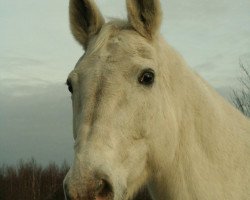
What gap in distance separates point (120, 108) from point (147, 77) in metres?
0.46

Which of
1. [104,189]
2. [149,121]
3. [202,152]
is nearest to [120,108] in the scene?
[149,121]

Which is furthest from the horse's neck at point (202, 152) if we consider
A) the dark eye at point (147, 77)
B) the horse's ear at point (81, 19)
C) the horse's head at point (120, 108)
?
the horse's ear at point (81, 19)

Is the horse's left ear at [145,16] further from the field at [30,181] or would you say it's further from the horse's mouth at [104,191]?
the field at [30,181]

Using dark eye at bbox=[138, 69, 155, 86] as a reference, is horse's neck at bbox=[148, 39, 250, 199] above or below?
below

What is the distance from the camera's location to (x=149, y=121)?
429 centimetres

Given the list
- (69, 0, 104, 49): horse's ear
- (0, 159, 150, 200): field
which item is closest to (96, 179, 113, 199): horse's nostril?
(69, 0, 104, 49): horse's ear

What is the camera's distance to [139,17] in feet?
15.8

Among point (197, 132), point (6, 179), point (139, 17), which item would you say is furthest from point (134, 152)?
point (6, 179)

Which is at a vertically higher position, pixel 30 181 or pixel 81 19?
pixel 81 19

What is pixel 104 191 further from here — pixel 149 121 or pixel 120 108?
pixel 149 121

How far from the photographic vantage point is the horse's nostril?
3.52 meters

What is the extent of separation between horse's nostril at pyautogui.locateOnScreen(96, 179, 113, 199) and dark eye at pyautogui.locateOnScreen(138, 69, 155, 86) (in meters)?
1.12

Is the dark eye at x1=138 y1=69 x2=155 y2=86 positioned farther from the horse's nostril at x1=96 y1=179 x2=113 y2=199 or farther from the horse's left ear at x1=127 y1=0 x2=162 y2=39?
the horse's nostril at x1=96 y1=179 x2=113 y2=199

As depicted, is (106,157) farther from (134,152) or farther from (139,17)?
(139,17)
